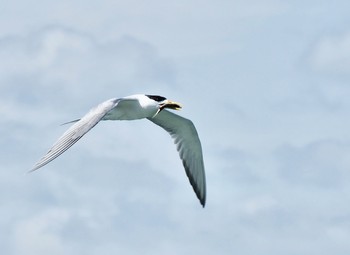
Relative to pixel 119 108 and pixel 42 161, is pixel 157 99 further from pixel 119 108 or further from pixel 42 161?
pixel 42 161

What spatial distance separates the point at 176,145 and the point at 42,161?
12603mm

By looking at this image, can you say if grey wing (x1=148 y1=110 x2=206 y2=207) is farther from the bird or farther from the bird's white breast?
the bird's white breast

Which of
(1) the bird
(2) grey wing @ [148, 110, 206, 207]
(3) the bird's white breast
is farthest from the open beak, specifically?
(2) grey wing @ [148, 110, 206, 207]

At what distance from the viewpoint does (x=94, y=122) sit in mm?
31562

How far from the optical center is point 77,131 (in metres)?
31.1

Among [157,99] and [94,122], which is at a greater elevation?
[157,99]

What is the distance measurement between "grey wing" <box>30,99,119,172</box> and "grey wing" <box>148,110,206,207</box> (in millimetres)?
7282

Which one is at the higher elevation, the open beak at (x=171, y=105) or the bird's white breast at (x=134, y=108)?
the open beak at (x=171, y=105)

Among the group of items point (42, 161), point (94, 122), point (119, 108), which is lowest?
point (42, 161)

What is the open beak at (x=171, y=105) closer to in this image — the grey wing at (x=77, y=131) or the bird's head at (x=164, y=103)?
the bird's head at (x=164, y=103)

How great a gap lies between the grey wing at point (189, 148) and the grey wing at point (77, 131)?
7.28 meters

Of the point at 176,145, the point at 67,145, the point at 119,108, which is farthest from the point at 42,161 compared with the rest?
the point at 176,145

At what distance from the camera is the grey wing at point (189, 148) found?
4081cm

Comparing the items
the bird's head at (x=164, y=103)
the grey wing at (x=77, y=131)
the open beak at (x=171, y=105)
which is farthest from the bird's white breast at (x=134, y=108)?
the grey wing at (x=77, y=131)
